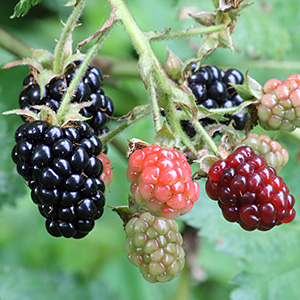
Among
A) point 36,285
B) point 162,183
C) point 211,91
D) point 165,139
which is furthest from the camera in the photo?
point 36,285

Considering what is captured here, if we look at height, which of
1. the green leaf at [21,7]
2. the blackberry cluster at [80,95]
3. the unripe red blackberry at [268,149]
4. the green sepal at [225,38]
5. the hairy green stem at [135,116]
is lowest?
the unripe red blackberry at [268,149]

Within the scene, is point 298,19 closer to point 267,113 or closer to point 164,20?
point 164,20

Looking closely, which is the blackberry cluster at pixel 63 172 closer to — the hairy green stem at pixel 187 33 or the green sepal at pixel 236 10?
the hairy green stem at pixel 187 33

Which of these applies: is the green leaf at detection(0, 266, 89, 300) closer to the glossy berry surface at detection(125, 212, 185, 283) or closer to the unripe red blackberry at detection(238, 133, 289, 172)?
the glossy berry surface at detection(125, 212, 185, 283)

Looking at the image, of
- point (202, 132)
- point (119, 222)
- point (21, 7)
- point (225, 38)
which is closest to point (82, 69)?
point (21, 7)

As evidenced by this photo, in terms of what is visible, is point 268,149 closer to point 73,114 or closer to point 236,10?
point 236,10

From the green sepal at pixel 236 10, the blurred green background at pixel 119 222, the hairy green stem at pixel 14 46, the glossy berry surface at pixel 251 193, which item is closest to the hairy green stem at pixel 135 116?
the glossy berry surface at pixel 251 193

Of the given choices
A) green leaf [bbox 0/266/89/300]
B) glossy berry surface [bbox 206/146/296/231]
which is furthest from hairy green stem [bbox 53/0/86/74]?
green leaf [bbox 0/266/89/300]
